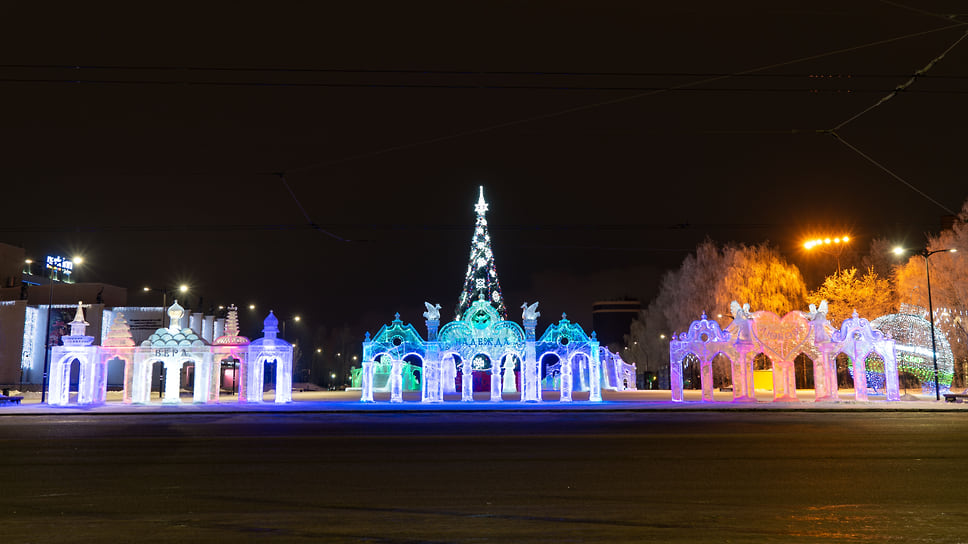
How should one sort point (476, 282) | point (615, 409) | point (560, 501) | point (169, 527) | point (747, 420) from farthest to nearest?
point (476, 282) < point (615, 409) < point (747, 420) < point (560, 501) < point (169, 527)

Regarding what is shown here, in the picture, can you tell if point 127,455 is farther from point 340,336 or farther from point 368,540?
point 340,336

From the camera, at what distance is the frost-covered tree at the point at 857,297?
2057 inches

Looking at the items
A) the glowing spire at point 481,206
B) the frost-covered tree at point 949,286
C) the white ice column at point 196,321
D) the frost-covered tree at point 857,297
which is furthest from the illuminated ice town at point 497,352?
the white ice column at point 196,321

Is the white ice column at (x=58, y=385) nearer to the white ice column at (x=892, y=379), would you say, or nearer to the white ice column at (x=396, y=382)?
the white ice column at (x=396, y=382)

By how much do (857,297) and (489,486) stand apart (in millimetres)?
50782

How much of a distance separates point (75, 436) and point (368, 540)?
14.3 metres

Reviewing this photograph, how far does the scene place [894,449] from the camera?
14.2 m

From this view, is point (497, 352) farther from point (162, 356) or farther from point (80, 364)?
point (80, 364)

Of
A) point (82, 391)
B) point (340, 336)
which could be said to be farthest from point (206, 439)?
point (340, 336)

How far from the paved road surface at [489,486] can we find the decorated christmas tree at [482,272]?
25925 mm

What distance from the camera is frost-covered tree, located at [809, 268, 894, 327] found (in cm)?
5225

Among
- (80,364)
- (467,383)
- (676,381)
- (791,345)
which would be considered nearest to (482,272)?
(467,383)


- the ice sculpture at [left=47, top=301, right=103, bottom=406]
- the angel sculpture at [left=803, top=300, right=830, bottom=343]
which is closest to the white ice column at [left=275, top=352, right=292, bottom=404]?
the ice sculpture at [left=47, top=301, right=103, bottom=406]

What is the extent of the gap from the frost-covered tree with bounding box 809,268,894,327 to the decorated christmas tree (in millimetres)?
26419
